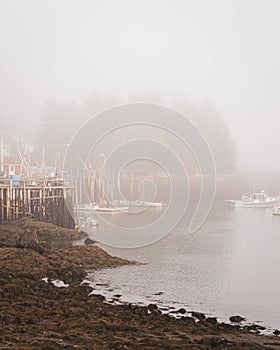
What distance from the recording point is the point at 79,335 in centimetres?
985

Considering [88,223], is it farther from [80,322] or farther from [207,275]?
[80,322]

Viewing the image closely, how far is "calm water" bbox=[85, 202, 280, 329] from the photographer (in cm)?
1474

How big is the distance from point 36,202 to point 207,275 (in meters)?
13.4

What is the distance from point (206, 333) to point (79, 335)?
2.58m

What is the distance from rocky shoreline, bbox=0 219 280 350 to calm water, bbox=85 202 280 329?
4.15 ft

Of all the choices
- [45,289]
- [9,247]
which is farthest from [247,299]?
[9,247]

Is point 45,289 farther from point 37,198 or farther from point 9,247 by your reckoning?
point 37,198

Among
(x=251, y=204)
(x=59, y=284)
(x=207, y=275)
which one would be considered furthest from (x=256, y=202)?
(x=59, y=284)

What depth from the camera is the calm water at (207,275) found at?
14.7m

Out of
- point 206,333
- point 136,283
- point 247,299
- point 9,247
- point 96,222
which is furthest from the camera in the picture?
point 96,222

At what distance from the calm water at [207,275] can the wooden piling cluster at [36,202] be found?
19.8ft

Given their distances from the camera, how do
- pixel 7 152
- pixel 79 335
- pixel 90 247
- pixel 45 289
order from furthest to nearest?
pixel 7 152 → pixel 90 247 → pixel 45 289 → pixel 79 335

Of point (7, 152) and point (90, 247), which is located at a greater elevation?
point (7, 152)

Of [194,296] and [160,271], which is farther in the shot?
[160,271]
